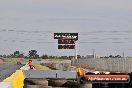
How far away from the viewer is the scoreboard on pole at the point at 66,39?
87562mm

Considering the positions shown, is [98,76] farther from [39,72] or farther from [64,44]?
[64,44]

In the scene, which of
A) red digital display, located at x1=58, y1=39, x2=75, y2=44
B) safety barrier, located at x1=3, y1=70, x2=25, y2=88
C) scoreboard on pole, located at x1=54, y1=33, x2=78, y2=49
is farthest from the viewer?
red digital display, located at x1=58, y1=39, x2=75, y2=44

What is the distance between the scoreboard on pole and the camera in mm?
87562

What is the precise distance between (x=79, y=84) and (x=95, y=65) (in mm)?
58909

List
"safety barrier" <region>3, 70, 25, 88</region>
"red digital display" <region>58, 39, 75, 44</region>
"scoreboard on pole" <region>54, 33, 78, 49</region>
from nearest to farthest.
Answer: "safety barrier" <region>3, 70, 25, 88</region> < "scoreboard on pole" <region>54, 33, 78, 49</region> < "red digital display" <region>58, 39, 75, 44</region>

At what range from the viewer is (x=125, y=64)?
65.6m

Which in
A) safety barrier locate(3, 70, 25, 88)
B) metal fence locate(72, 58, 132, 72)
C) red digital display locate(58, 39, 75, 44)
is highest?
red digital display locate(58, 39, 75, 44)

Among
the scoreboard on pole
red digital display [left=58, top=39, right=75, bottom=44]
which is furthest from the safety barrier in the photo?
red digital display [left=58, top=39, right=75, bottom=44]

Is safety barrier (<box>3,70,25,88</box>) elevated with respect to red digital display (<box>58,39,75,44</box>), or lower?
lower

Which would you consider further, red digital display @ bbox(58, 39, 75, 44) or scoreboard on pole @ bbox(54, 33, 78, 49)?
red digital display @ bbox(58, 39, 75, 44)

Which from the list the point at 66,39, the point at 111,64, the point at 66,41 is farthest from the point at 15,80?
the point at 66,39

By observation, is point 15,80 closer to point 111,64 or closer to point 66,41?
point 111,64

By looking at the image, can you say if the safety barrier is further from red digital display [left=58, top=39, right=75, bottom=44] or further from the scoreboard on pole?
red digital display [left=58, top=39, right=75, bottom=44]

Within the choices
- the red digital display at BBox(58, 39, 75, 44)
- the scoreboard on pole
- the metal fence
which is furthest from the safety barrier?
the red digital display at BBox(58, 39, 75, 44)
